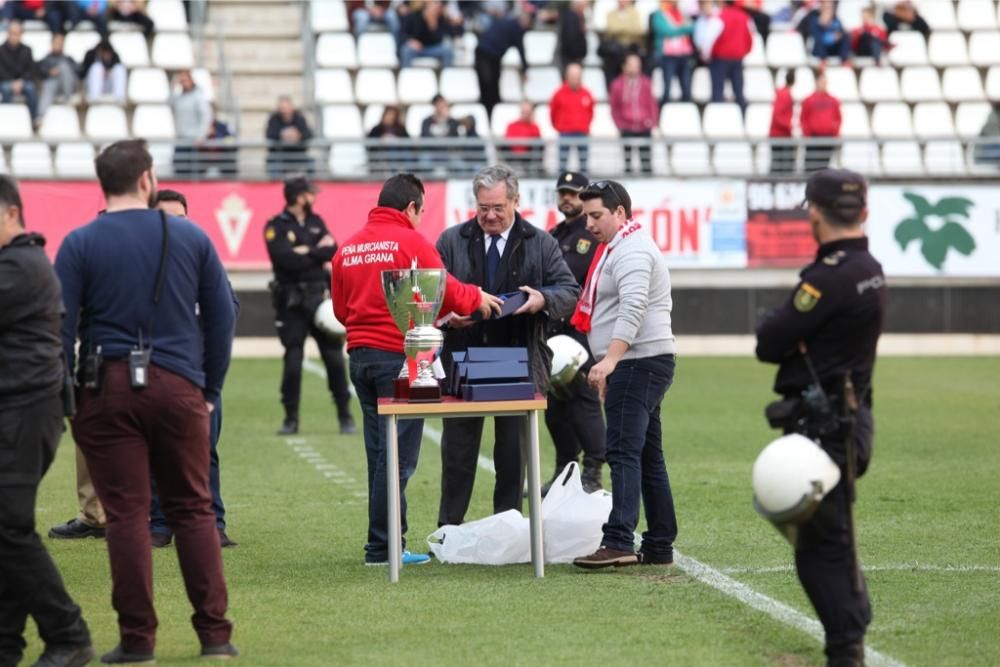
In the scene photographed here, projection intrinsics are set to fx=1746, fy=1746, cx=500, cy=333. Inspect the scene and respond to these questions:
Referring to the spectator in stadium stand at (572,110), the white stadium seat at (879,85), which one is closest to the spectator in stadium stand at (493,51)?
the spectator in stadium stand at (572,110)

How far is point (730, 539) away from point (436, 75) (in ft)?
56.0

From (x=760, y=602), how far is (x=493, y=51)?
18.3m

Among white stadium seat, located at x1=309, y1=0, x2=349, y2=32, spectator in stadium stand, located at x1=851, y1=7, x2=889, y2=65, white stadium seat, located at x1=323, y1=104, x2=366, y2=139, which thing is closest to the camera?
white stadium seat, located at x1=323, y1=104, x2=366, y2=139

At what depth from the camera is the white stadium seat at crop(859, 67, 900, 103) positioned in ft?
87.0

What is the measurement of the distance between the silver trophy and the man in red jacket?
0.20 meters

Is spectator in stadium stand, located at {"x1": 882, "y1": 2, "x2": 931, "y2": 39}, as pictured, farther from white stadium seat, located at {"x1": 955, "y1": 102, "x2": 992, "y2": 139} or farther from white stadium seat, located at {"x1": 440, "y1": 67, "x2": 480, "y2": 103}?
white stadium seat, located at {"x1": 440, "y1": 67, "x2": 480, "y2": 103}

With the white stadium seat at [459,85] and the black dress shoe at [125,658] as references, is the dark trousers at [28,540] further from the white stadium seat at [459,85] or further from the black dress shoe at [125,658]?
the white stadium seat at [459,85]

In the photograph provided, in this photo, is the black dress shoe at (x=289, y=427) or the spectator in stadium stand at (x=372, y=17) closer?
the black dress shoe at (x=289, y=427)

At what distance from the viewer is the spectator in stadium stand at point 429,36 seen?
83.8ft

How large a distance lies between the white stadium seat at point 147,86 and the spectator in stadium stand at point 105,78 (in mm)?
315

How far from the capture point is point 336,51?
1017 inches

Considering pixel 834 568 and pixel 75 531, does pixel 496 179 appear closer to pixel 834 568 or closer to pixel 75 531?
pixel 75 531

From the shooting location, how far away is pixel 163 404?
246 inches

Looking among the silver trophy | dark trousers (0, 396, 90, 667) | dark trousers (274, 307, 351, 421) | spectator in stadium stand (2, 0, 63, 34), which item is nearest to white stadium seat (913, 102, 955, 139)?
spectator in stadium stand (2, 0, 63, 34)
